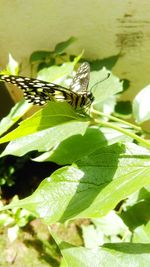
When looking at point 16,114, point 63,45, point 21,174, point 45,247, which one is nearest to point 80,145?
point 16,114

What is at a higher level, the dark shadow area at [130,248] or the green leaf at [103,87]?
the green leaf at [103,87]

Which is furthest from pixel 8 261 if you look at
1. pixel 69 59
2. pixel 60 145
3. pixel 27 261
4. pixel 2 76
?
pixel 2 76

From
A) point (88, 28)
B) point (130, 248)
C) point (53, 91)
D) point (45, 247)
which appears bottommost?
point (45, 247)

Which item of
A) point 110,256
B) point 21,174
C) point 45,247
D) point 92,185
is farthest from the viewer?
point 21,174

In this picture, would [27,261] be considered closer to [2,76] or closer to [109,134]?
[109,134]

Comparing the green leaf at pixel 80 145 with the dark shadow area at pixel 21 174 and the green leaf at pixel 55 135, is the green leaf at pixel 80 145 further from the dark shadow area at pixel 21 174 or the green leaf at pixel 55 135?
the dark shadow area at pixel 21 174

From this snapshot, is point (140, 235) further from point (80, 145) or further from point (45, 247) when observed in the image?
point (45, 247)

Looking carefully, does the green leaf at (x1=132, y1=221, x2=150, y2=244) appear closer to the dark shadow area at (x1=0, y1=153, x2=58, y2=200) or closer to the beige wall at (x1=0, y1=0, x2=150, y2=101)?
the beige wall at (x1=0, y1=0, x2=150, y2=101)

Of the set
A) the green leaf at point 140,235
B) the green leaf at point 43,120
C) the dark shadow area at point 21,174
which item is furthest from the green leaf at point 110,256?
the dark shadow area at point 21,174
